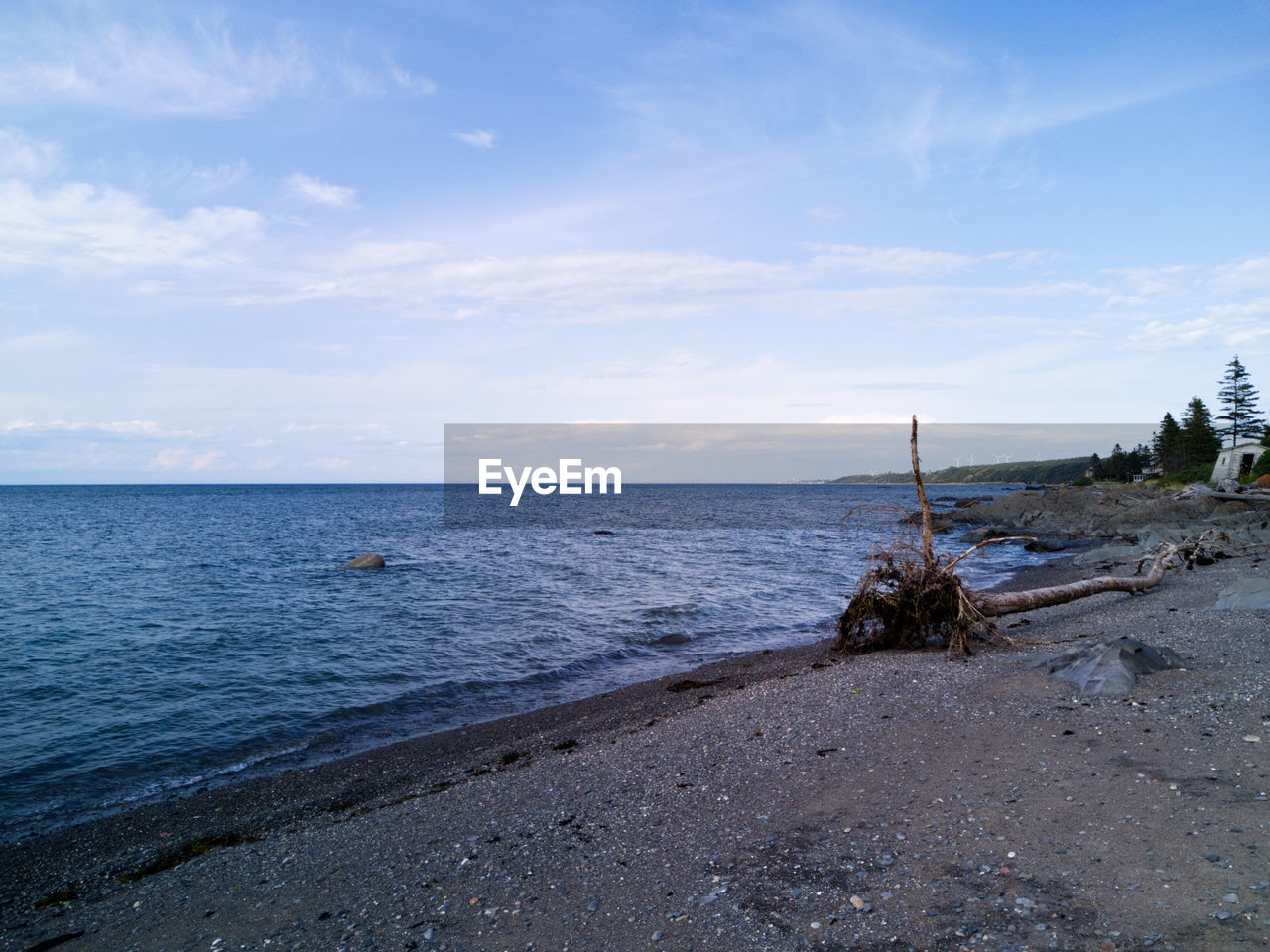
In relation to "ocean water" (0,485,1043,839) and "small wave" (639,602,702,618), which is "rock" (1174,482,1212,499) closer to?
"ocean water" (0,485,1043,839)

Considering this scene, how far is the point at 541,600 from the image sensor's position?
88.6 feet

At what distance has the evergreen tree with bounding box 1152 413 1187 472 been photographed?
88.4 metres

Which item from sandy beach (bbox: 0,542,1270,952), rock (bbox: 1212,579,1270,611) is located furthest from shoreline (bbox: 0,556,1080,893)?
rock (bbox: 1212,579,1270,611)

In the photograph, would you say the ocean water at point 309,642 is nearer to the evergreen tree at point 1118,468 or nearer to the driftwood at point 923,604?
the driftwood at point 923,604

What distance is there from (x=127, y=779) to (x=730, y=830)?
34.3ft

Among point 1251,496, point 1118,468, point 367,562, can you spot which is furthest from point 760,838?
point 1118,468

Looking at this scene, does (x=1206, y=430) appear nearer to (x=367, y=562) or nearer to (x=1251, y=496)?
(x=1251, y=496)

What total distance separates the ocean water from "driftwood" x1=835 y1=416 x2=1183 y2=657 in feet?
6.94

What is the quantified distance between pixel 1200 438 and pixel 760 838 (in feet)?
350

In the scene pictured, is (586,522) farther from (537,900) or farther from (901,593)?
(537,900)

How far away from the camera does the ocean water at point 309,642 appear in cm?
1259

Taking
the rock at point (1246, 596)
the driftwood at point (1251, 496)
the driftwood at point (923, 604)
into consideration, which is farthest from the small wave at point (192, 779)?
the driftwood at point (1251, 496)

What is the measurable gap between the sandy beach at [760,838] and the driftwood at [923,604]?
299cm

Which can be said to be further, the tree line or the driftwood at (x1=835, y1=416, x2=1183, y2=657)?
the tree line
